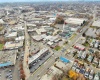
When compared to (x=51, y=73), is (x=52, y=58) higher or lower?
higher

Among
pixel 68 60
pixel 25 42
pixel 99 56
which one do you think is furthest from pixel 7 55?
pixel 99 56

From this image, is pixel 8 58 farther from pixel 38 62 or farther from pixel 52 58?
pixel 52 58

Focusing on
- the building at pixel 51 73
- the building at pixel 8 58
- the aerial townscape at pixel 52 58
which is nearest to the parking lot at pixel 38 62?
the aerial townscape at pixel 52 58

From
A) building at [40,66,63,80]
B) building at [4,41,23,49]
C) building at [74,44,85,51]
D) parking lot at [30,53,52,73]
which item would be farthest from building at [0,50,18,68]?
building at [74,44,85,51]

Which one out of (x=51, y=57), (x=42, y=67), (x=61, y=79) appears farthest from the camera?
(x=51, y=57)

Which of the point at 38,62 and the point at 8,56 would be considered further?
the point at 8,56

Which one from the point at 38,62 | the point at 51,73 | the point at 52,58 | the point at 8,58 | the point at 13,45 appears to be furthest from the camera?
the point at 13,45

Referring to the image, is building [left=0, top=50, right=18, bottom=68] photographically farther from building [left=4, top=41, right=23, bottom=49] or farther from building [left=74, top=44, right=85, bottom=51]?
building [left=74, top=44, right=85, bottom=51]

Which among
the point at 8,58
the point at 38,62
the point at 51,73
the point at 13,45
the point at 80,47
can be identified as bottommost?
the point at 51,73

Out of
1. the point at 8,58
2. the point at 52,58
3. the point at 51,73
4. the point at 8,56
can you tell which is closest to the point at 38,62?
the point at 52,58

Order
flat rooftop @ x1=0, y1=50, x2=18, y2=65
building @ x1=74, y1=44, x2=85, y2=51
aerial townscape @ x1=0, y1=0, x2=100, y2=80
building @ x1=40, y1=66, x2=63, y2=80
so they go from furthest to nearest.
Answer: building @ x1=74, y1=44, x2=85, y2=51 → flat rooftop @ x1=0, y1=50, x2=18, y2=65 → aerial townscape @ x1=0, y1=0, x2=100, y2=80 → building @ x1=40, y1=66, x2=63, y2=80

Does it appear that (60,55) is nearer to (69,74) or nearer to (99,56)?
(69,74)
